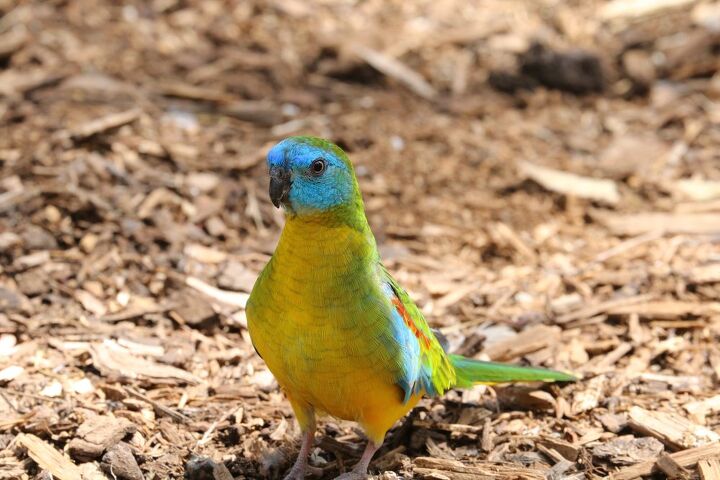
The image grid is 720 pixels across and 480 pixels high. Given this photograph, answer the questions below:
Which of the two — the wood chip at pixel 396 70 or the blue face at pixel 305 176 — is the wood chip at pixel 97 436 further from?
the wood chip at pixel 396 70

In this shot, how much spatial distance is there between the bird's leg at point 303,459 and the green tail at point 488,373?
79cm

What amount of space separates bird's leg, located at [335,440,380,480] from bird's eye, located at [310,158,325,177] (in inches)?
51.0

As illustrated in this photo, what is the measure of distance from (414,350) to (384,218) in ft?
9.05

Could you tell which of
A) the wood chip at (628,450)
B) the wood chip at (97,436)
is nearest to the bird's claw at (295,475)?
the wood chip at (97,436)

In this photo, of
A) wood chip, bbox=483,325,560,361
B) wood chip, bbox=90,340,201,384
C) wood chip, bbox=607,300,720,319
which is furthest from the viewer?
wood chip, bbox=607,300,720,319

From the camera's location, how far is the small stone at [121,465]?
149 inches

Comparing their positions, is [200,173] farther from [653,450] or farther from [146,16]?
[653,450]

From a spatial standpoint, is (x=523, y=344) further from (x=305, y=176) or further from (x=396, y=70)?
(x=396, y=70)

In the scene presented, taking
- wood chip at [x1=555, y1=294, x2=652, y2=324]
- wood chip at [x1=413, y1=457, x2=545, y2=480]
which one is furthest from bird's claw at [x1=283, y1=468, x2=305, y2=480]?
wood chip at [x1=555, y1=294, x2=652, y2=324]

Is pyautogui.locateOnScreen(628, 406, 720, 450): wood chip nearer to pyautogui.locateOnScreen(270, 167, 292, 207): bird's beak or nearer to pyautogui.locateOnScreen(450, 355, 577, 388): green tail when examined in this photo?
pyautogui.locateOnScreen(450, 355, 577, 388): green tail

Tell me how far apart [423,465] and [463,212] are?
120 inches

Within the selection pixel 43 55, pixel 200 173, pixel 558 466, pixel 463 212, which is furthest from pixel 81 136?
pixel 558 466

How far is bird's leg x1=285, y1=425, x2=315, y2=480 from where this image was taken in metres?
4.03

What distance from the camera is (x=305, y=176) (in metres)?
3.54
